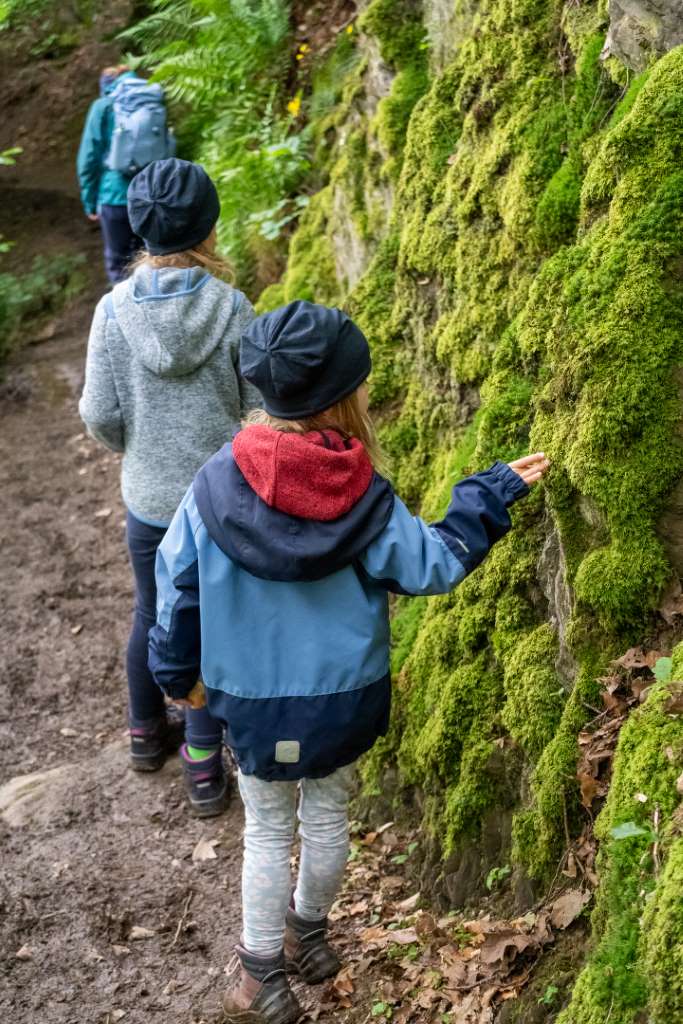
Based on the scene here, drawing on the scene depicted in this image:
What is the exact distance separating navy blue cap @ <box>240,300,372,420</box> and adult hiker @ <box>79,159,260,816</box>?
1.36 meters

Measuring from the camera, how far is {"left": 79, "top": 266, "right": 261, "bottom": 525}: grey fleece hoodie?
4.54m

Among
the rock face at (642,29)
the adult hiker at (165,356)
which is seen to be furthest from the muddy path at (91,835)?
the rock face at (642,29)

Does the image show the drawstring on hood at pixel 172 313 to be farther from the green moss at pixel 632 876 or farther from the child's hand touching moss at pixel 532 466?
the green moss at pixel 632 876

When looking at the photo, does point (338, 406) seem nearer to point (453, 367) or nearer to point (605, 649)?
point (605, 649)

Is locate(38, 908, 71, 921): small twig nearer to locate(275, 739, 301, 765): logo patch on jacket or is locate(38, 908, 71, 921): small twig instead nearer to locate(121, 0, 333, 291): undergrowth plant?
locate(275, 739, 301, 765): logo patch on jacket

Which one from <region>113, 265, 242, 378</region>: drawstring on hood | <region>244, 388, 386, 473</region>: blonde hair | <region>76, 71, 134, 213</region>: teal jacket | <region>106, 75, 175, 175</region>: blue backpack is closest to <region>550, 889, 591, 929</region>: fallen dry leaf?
<region>244, 388, 386, 473</region>: blonde hair

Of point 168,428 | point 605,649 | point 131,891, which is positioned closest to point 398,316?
point 168,428

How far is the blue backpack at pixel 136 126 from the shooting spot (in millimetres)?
9133

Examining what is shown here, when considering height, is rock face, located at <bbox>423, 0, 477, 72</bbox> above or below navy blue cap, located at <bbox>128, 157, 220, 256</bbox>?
above

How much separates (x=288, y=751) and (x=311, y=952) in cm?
99

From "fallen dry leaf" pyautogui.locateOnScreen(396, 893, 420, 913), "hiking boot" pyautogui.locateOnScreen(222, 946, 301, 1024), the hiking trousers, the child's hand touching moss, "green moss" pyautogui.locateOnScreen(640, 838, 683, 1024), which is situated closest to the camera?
"green moss" pyautogui.locateOnScreen(640, 838, 683, 1024)

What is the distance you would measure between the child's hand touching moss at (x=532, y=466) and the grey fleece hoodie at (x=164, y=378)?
5.41 ft

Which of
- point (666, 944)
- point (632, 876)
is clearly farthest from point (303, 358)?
point (666, 944)

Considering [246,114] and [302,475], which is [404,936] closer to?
[302,475]
